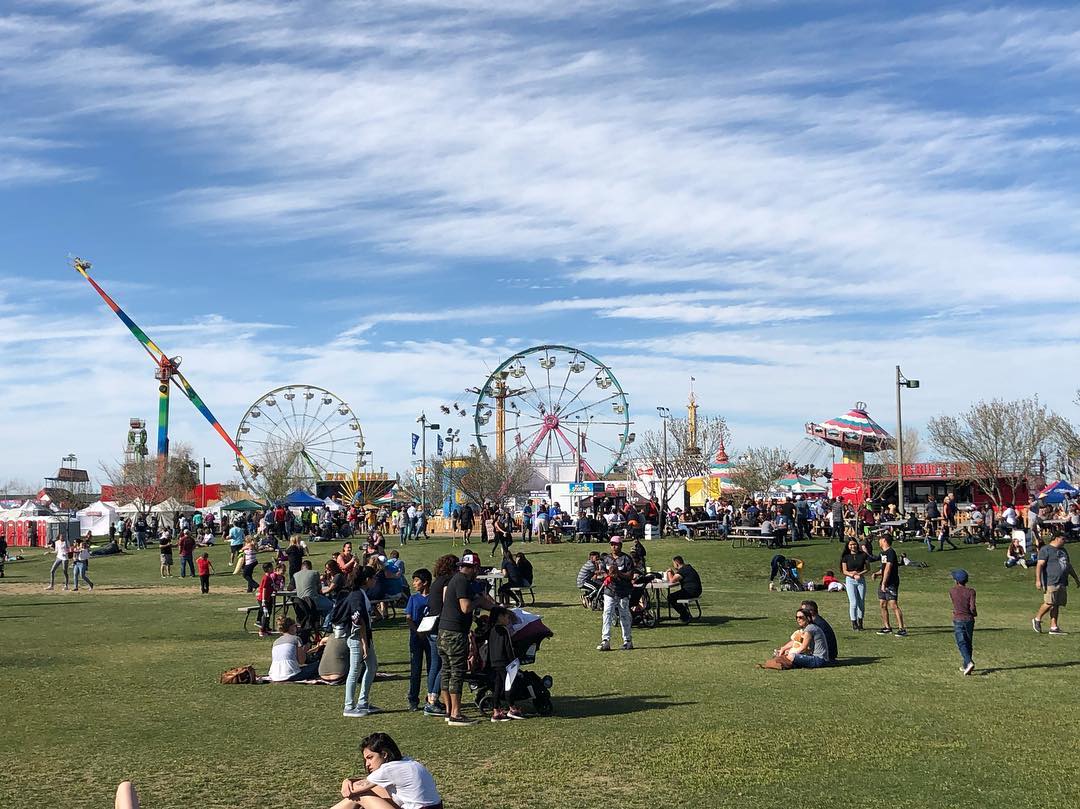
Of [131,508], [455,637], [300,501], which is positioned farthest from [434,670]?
[131,508]

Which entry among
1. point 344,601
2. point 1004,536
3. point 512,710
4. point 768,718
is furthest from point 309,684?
point 1004,536

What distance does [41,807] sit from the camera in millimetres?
8711

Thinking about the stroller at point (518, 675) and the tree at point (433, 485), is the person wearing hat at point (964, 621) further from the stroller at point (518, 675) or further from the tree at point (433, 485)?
the tree at point (433, 485)

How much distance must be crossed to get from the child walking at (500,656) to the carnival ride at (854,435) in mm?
71287

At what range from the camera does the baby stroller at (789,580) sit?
95.3 feet

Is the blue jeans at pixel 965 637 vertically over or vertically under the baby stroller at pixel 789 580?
over

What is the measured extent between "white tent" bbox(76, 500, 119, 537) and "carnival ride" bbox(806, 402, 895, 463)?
162 feet

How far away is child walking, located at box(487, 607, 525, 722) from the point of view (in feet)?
39.9

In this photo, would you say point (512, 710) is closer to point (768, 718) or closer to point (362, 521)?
point (768, 718)

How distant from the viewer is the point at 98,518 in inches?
2552

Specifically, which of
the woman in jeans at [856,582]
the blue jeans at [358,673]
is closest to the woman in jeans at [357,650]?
the blue jeans at [358,673]

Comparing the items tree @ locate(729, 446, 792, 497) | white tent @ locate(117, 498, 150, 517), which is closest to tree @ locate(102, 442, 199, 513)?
white tent @ locate(117, 498, 150, 517)

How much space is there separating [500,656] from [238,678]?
174 inches

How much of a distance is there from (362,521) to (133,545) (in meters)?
10.8
